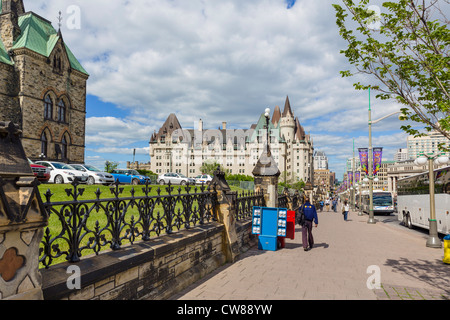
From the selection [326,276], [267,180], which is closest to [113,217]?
[326,276]

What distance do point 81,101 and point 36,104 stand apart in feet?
20.6

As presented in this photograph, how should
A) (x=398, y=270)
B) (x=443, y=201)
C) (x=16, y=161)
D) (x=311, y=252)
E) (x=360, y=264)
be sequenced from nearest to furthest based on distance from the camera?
(x=16, y=161), (x=398, y=270), (x=360, y=264), (x=311, y=252), (x=443, y=201)

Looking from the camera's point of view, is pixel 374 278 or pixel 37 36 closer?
pixel 374 278

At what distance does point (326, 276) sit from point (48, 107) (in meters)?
34.7

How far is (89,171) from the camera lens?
21.6 meters

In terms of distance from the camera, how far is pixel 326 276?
7164 mm

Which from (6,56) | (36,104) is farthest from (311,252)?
(6,56)

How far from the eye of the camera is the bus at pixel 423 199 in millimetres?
14867

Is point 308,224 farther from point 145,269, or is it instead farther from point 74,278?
point 74,278

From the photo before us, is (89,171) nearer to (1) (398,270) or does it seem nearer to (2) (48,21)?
(1) (398,270)

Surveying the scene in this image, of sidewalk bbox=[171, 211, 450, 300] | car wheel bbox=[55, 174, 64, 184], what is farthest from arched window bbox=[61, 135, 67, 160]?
sidewalk bbox=[171, 211, 450, 300]

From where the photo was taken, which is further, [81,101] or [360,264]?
[81,101]

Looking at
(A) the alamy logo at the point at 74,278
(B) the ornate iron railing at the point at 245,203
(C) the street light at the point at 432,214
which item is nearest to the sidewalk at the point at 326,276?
(C) the street light at the point at 432,214

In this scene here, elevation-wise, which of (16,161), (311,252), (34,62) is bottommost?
(311,252)
